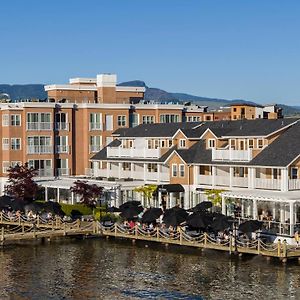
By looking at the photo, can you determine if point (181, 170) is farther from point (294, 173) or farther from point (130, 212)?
point (294, 173)

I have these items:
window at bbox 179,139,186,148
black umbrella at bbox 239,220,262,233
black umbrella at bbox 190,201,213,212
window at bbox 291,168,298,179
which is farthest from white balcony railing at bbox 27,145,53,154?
black umbrella at bbox 239,220,262,233

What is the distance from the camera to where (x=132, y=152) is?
67.7m

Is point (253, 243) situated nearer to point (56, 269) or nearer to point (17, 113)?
point (56, 269)

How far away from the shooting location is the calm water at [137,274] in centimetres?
3678

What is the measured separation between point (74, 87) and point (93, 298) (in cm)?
5224

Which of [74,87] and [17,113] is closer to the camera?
[17,113]

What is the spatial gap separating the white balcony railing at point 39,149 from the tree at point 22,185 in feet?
28.2

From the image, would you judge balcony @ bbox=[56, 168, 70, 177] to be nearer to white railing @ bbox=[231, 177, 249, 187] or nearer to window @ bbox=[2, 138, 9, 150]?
window @ bbox=[2, 138, 9, 150]

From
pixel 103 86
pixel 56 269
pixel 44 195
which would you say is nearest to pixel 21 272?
pixel 56 269

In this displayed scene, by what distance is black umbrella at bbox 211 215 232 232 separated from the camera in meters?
45.7

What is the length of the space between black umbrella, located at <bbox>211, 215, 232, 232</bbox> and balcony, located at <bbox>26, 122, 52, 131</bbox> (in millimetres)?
34828

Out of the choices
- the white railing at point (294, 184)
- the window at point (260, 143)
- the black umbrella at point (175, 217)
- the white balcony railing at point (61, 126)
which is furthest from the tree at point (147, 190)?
the white balcony railing at point (61, 126)

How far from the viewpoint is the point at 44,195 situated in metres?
71.6

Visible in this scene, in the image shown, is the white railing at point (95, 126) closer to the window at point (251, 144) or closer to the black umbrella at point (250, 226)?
the window at point (251, 144)
